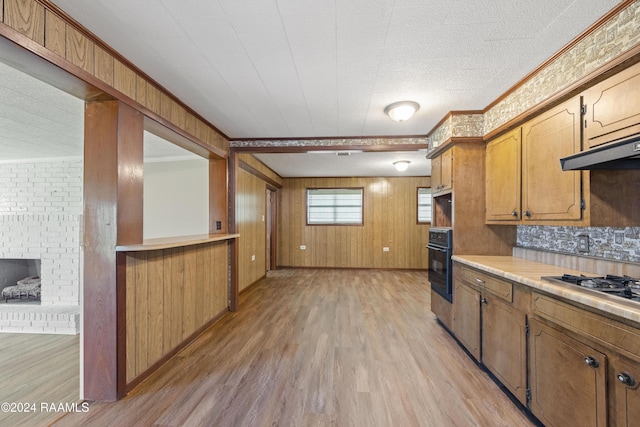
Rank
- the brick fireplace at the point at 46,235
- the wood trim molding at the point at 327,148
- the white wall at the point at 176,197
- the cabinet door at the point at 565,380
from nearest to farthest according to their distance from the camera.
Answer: the cabinet door at the point at 565,380, the brick fireplace at the point at 46,235, the wood trim molding at the point at 327,148, the white wall at the point at 176,197

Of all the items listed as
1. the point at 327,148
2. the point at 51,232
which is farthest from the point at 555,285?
the point at 51,232

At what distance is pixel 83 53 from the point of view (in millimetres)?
1621

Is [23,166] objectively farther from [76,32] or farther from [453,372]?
[453,372]

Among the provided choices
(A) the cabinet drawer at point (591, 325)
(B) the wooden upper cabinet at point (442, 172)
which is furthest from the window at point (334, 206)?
(A) the cabinet drawer at point (591, 325)

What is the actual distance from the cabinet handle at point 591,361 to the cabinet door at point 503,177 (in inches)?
50.5

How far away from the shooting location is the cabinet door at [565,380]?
1215 mm

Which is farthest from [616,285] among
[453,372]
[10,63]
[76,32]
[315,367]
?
[10,63]

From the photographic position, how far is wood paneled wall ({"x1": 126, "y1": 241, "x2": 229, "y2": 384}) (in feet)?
6.54

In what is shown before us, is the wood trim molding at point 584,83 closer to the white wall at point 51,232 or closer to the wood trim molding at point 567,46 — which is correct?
the wood trim molding at point 567,46

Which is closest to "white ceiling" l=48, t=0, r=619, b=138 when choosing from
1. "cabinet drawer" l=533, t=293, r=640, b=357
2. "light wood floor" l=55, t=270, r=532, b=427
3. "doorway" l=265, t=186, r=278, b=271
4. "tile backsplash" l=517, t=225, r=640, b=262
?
"tile backsplash" l=517, t=225, r=640, b=262

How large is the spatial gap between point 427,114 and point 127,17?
8.70 ft

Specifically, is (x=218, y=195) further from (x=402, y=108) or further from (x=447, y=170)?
(x=447, y=170)

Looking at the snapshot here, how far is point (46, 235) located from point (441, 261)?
5042mm

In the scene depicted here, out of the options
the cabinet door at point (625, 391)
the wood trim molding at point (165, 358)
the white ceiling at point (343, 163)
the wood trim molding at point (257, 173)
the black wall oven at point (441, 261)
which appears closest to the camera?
the cabinet door at point (625, 391)
